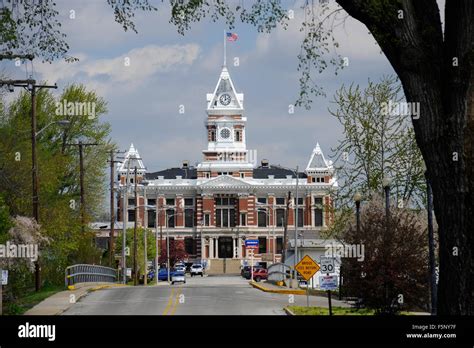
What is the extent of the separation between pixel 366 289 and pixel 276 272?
134 feet

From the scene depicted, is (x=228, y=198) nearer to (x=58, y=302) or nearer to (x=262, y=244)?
(x=262, y=244)

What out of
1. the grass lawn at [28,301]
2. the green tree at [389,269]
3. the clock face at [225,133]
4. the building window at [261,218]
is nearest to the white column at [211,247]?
the building window at [261,218]

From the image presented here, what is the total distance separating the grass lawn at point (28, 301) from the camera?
2920 centimetres

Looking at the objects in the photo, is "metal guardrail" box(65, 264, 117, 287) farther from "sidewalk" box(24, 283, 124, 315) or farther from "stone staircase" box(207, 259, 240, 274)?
"stone staircase" box(207, 259, 240, 274)

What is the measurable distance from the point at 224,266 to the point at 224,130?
73.9ft

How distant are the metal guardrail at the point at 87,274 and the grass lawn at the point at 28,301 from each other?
147 centimetres

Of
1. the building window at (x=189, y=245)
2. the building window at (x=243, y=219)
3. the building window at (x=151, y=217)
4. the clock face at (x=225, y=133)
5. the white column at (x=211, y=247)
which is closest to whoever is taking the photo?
the building window at (x=151, y=217)

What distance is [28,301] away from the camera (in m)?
36.7

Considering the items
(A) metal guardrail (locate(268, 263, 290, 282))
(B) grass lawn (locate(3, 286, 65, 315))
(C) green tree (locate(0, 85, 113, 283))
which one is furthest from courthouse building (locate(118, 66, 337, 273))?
(B) grass lawn (locate(3, 286, 65, 315))

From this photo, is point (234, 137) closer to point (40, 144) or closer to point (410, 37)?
point (40, 144)

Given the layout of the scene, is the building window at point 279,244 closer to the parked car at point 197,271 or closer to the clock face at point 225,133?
the clock face at point 225,133

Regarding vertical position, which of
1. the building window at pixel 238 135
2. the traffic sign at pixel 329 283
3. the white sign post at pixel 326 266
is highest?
the building window at pixel 238 135

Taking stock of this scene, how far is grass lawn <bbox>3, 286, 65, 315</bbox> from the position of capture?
95.8 ft
